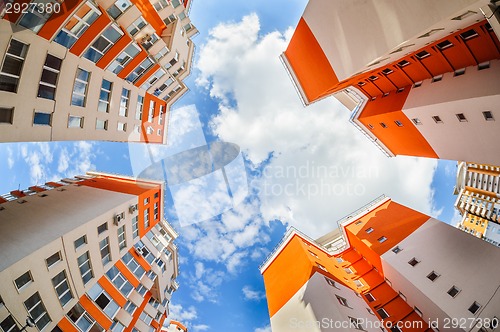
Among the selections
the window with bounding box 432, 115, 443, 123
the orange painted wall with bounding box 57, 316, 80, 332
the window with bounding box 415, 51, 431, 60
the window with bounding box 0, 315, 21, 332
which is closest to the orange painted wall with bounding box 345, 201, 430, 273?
the window with bounding box 432, 115, 443, 123

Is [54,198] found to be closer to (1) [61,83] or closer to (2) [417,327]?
(1) [61,83]

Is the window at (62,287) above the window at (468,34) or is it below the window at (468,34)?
below

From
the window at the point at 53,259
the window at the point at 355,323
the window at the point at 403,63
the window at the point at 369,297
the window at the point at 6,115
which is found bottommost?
the window at the point at 369,297

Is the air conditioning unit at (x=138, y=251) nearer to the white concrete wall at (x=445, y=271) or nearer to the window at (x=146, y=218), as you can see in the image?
the window at (x=146, y=218)

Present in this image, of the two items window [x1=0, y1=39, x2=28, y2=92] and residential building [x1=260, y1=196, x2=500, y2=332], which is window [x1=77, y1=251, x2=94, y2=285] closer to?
window [x1=0, y1=39, x2=28, y2=92]

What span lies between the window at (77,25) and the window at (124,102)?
23.5 ft

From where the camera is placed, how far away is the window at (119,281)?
75.4 ft

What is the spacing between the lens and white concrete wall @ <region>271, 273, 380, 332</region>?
16922 millimetres

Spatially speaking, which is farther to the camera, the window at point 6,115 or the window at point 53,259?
the window at point 53,259

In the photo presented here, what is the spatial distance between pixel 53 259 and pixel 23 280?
2.03 m

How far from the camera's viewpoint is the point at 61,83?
565 inches

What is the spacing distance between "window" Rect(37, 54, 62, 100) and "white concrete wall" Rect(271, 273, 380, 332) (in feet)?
73.0

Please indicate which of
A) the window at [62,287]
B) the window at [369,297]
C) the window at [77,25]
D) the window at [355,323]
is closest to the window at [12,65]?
the window at [77,25]

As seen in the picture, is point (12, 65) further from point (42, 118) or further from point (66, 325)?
point (66, 325)
